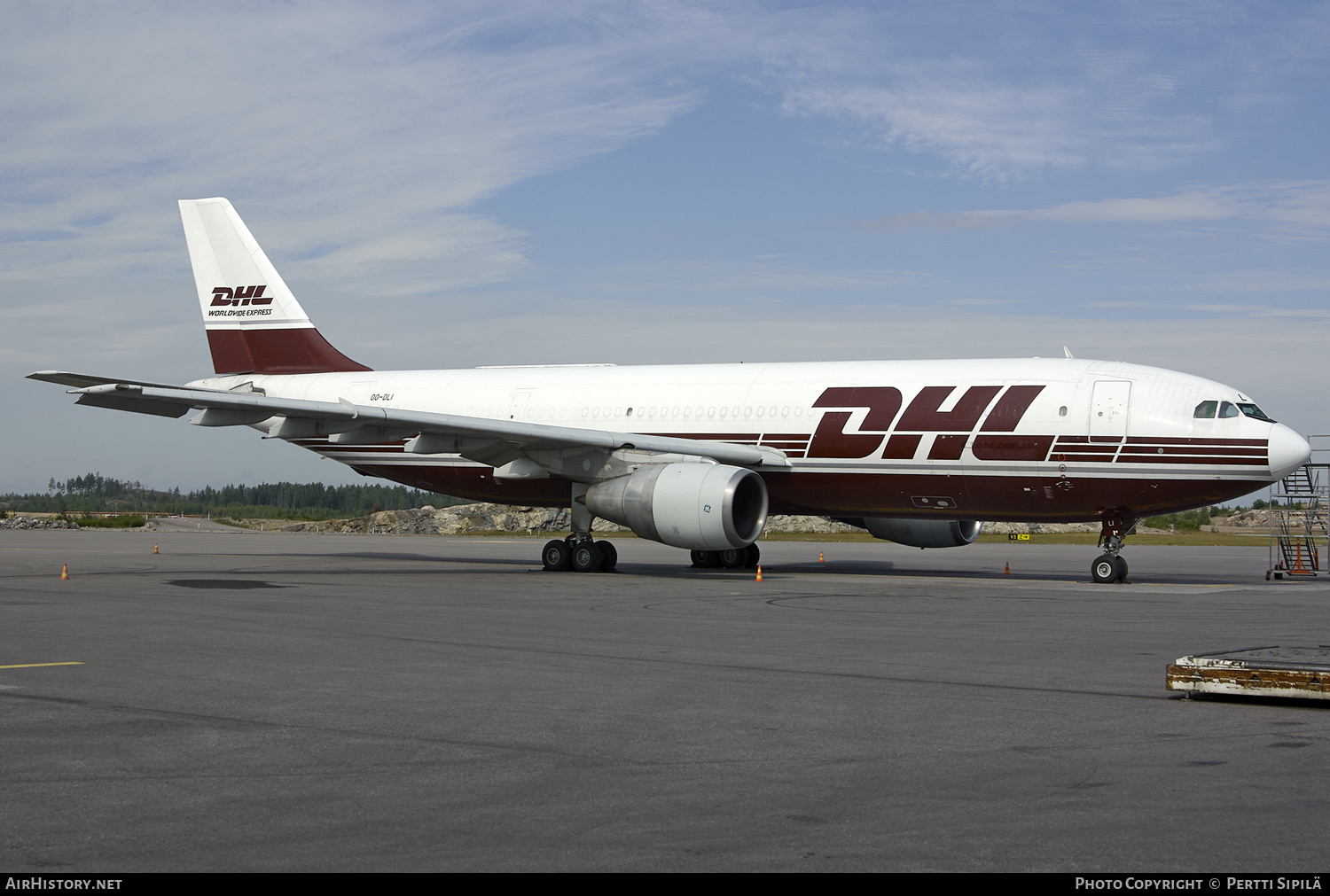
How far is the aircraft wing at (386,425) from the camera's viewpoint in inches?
795

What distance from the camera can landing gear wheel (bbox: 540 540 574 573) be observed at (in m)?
23.6

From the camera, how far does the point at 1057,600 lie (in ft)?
55.7

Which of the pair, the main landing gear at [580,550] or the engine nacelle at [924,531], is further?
the engine nacelle at [924,531]

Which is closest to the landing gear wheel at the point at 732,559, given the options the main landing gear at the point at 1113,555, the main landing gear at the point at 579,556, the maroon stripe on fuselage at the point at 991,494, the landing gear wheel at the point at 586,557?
the maroon stripe on fuselage at the point at 991,494

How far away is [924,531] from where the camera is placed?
25531 millimetres

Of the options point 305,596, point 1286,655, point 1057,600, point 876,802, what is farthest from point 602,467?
point 876,802

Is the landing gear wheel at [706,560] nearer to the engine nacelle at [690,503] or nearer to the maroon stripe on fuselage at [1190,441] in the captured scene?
the engine nacelle at [690,503]

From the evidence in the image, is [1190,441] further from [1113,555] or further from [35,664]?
[35,664]

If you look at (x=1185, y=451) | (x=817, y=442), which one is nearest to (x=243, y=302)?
(x=817, y=442)

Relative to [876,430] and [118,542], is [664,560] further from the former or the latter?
[118,542]

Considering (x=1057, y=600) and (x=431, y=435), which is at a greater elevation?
(x=431, y=435)

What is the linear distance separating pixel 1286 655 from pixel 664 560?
20.5 m

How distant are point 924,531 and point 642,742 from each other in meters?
19.5

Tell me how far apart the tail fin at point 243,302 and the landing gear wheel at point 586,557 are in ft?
30.7
